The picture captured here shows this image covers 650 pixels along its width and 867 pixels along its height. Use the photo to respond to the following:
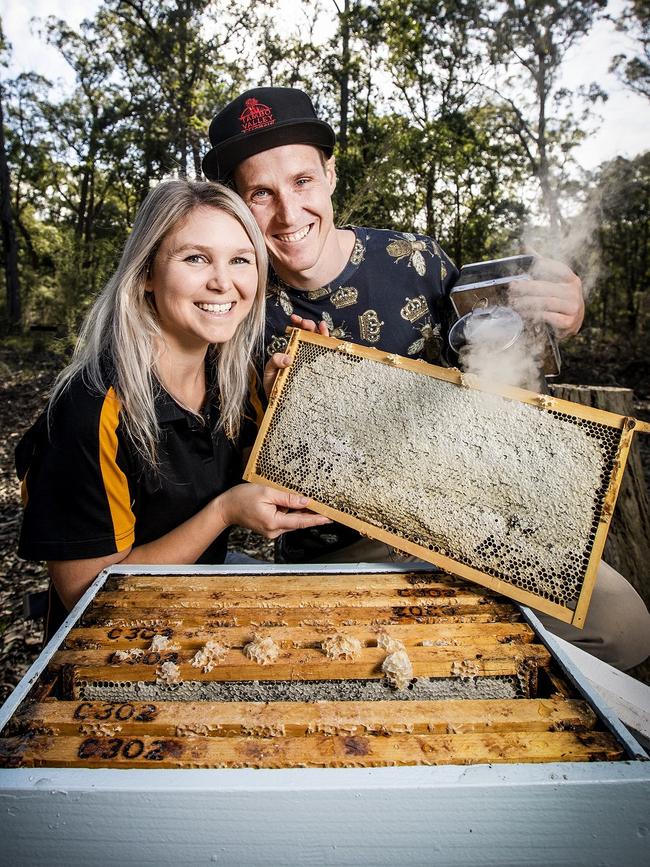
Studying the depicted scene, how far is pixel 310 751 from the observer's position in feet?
3.57

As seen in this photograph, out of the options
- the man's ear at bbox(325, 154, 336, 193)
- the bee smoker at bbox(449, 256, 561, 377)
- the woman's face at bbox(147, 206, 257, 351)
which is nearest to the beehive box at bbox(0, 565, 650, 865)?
the bee smoker at bbox(449, 256, 561, 377)

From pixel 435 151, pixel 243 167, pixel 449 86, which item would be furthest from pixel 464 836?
pixel 449 86

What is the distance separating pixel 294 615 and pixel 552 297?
4.87ft

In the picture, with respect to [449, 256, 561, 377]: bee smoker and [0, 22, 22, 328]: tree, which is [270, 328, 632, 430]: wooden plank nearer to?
[449, 256, 561, 377]: bee smoker

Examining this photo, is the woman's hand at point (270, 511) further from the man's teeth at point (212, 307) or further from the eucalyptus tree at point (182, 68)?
the eucalyptus tree at point (182, 68)

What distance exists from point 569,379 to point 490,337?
26.3ft

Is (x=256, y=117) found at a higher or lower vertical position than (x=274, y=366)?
higher

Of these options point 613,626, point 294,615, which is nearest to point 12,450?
point 294,615

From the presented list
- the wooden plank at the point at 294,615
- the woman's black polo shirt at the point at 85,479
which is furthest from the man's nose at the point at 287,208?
the wooden plank at the point at 294,615

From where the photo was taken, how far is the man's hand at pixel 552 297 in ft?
6.59

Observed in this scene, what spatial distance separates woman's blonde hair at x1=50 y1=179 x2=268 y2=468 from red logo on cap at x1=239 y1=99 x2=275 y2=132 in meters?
0.37

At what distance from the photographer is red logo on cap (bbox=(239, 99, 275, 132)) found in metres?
2.29

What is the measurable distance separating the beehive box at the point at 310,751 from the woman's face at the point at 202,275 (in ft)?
3.66

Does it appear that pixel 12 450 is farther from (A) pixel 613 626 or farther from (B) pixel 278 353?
(A) pixel 613 626
